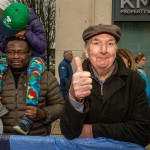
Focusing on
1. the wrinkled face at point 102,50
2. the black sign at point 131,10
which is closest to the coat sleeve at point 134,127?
the wrinkled face at point 102,50

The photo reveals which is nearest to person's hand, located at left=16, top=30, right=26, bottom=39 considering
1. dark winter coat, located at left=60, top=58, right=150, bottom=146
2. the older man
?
the older man

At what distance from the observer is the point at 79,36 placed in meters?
9.01

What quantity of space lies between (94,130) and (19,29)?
3.51 feet

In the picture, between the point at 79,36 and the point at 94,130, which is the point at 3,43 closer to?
the point at 94,130

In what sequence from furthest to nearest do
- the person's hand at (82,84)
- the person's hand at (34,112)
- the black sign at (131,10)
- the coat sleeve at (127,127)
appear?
the black sign at (131,10)
the person's hand at (34,112)
the coat sleeve at (127,127)
the person's hand at (82,84)

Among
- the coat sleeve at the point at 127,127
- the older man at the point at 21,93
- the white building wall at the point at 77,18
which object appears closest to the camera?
the coat sleeve at the point at 127,127

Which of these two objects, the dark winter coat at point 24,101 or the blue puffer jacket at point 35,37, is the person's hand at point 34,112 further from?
the blue puffer jacket at point 35,37

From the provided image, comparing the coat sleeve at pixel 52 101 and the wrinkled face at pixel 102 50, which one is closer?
the wrinkled face at pixel 102 50

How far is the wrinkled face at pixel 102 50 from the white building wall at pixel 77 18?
6.94 metres

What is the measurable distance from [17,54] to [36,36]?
0.74 feet

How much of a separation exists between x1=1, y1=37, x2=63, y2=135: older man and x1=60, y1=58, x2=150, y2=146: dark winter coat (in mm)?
630

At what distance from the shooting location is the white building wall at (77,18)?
891 centimetres

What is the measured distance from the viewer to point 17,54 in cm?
253

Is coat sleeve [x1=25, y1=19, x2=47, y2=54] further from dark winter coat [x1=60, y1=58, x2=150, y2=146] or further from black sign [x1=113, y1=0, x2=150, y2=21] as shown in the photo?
black sign [x1=113, y1=0, x2=150, y2=21]
